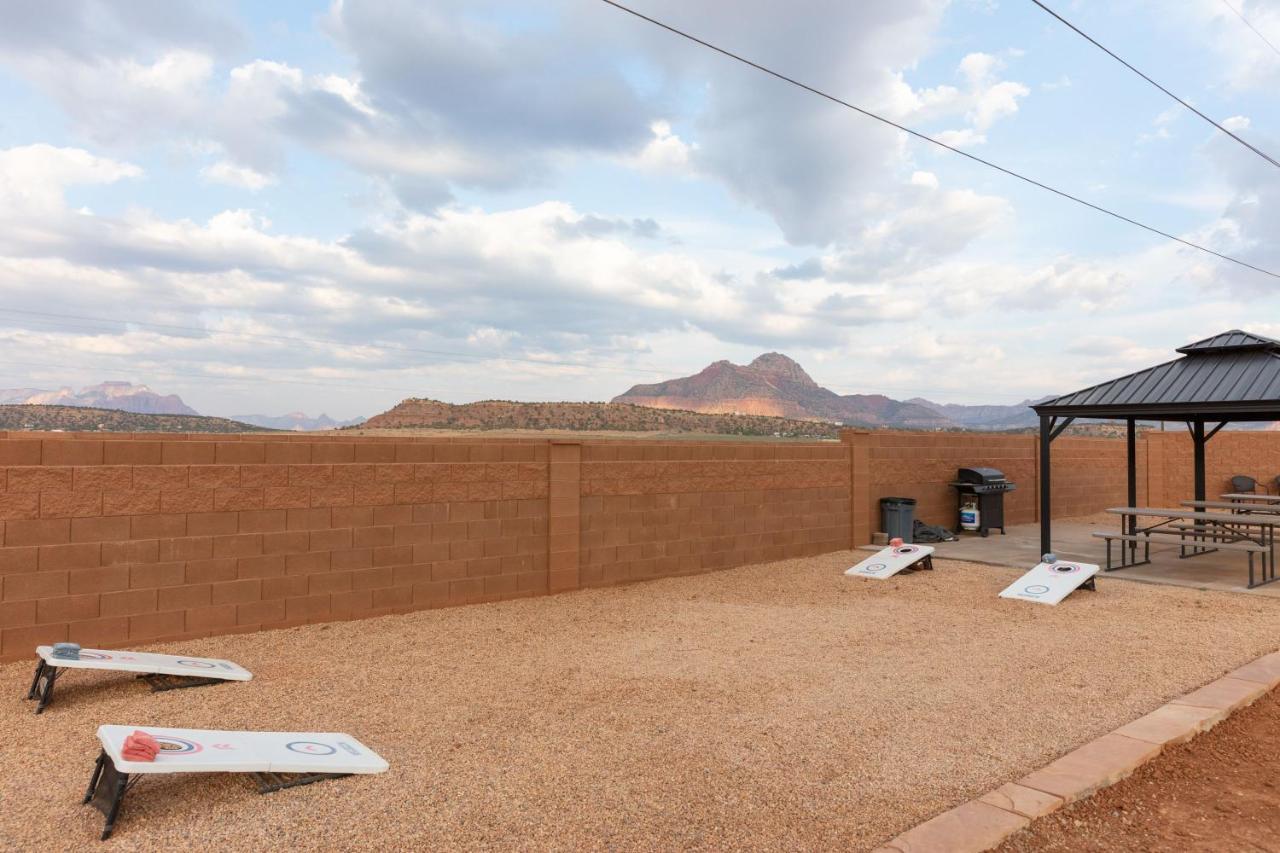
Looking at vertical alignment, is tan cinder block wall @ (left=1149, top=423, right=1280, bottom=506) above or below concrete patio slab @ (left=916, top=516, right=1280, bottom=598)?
above

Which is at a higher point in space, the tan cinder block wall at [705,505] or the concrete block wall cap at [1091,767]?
the tan cinder block wall at [705,505]

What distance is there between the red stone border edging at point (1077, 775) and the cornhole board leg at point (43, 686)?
5.06 metres

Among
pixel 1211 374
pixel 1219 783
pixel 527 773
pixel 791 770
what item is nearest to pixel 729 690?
pixel 791 770

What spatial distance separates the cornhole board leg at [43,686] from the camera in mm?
4945

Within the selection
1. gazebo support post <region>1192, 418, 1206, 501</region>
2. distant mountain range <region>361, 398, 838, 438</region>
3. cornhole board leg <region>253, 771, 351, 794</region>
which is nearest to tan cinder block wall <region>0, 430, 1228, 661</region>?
cornhole board leg <region>253, 771, 351, 794</region>

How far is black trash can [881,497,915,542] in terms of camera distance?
43.4 ft

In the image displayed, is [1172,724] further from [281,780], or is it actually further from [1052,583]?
[281,780]

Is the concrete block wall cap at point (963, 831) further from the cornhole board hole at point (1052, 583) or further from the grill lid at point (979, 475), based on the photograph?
the grill lid at point (979, 475)

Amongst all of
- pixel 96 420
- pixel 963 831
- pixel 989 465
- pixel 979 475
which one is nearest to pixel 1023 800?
pixel 963 831

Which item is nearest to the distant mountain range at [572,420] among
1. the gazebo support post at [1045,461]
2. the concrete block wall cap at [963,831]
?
the gazebo support post at [1045,461]

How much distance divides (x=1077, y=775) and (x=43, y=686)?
6.46 metres

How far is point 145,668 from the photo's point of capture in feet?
16.8

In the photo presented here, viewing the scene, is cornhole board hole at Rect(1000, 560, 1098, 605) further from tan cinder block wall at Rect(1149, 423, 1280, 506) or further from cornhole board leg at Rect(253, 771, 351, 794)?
tan cinder block wall at Rect(1149, 423, 1280, 506)

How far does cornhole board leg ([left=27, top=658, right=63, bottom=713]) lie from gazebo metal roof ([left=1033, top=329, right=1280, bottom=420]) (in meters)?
11.7
